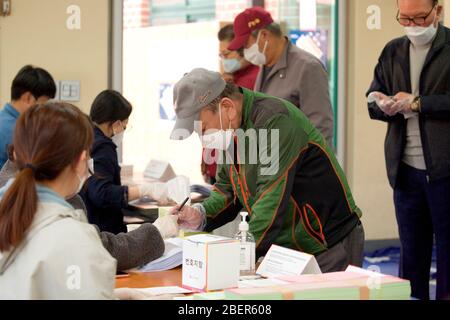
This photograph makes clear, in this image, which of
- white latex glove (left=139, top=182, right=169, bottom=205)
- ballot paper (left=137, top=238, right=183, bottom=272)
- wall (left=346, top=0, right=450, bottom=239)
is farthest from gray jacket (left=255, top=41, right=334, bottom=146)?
wall (left=346, top=0, right=450, bottom=239)

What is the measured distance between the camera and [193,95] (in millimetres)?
2729

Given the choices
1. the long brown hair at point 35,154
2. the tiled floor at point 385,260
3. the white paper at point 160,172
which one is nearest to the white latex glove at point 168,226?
the long brown hair at point 35,154

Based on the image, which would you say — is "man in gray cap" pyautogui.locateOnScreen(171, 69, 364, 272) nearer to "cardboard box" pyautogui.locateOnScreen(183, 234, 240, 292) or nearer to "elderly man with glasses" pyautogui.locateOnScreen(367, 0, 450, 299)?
"cardboard box" pyautogui.locateOnScreen(183, 234, 240, 292)

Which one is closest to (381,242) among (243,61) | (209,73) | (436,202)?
(243,61)

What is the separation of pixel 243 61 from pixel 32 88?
139cm

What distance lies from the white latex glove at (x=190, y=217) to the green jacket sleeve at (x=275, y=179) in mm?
442

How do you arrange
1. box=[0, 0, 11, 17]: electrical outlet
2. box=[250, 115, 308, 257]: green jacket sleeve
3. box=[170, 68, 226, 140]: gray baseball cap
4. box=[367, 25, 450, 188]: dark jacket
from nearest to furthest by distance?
box=[250, 115, 308, 257]: green jacket sleeve
box=[170, 68, 226, 140]: gray baseball cap
box=[367, 25, 450, 188]: dark jacket
box=[0, 0, 11, 17]: electrical outlet

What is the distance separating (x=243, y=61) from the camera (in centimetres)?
489

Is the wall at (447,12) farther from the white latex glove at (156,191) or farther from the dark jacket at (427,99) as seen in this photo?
the white latex glove at (156,191)

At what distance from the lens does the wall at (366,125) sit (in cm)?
631

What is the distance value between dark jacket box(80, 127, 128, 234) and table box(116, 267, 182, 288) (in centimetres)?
111

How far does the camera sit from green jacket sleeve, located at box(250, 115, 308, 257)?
8.46ft

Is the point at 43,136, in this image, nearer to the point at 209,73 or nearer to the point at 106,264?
the point at 106,264

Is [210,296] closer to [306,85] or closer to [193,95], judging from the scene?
[193,95]
